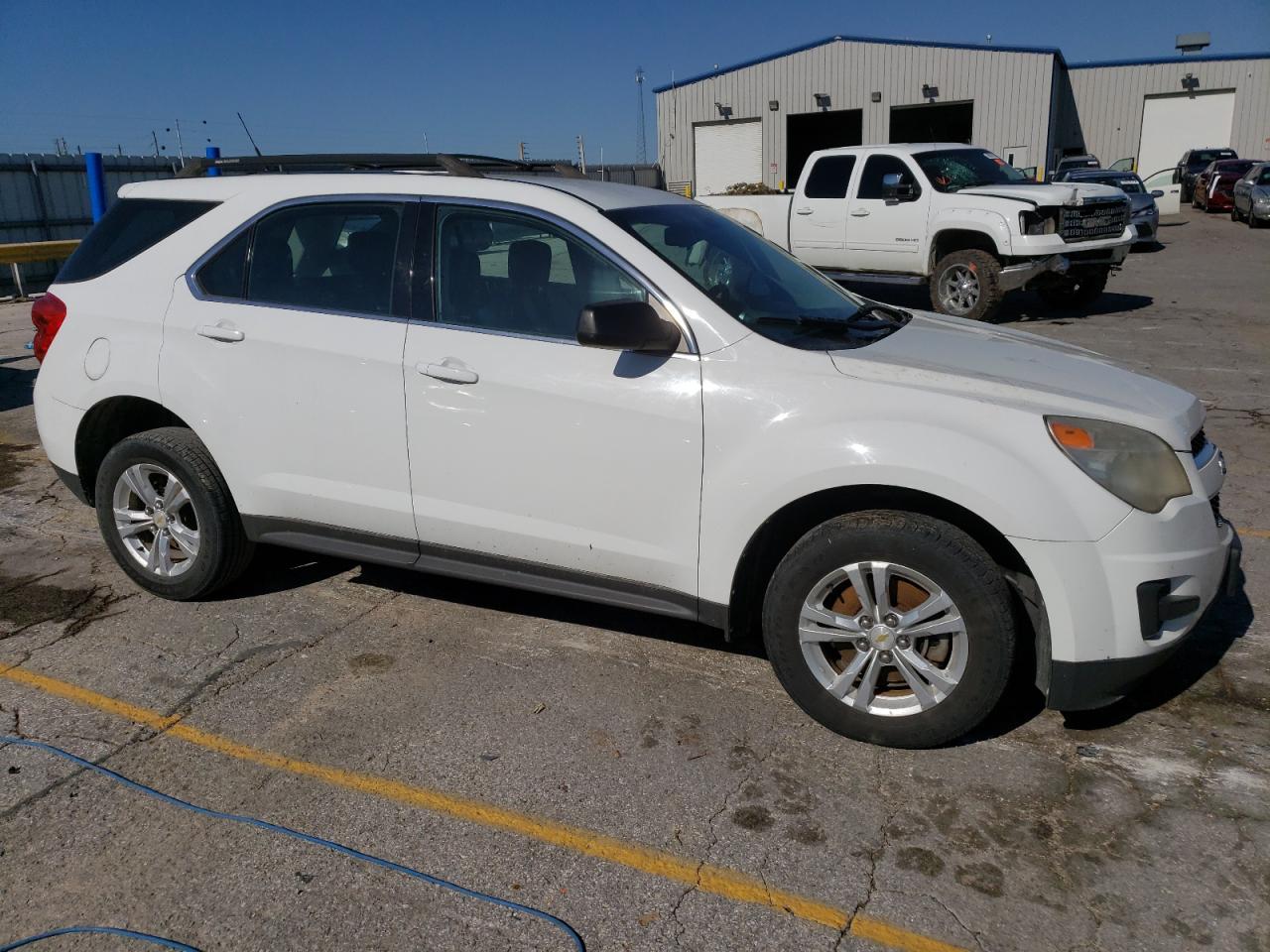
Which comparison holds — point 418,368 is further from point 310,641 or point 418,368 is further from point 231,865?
point 231,865

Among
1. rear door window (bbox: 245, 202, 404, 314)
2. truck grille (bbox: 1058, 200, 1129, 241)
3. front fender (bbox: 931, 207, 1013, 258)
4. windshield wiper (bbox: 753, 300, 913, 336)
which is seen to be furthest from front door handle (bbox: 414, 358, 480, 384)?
truck grille (bbox: 1058, 200, 1129, 241)

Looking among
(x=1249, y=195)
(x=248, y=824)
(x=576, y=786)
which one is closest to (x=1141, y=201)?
(x=1249, y=195)

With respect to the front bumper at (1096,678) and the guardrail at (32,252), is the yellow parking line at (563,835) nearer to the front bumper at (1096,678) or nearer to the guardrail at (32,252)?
the front bumper at (1096,678)

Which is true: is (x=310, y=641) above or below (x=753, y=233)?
below

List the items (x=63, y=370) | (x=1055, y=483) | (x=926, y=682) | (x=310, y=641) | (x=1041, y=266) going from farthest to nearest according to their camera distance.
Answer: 1. (x=1041, y=266)
2. (x=63, y=370)
3. (x=310, y=641)
4. (x=926, y=682)
5. (x=1055, y=483)

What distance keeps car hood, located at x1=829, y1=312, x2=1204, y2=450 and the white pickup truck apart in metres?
7.91

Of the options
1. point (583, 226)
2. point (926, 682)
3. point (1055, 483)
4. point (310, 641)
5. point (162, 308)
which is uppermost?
point (583, 226)

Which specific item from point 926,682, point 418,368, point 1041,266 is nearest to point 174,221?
point 418,368

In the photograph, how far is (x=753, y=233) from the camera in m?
4.71

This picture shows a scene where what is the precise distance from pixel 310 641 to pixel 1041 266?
981cm

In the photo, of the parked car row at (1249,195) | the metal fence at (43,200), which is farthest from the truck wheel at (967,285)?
the parked car row at (1249,195)

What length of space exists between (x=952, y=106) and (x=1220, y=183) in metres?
10.6

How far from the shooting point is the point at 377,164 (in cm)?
443

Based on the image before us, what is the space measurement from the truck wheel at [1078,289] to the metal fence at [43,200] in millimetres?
15868
